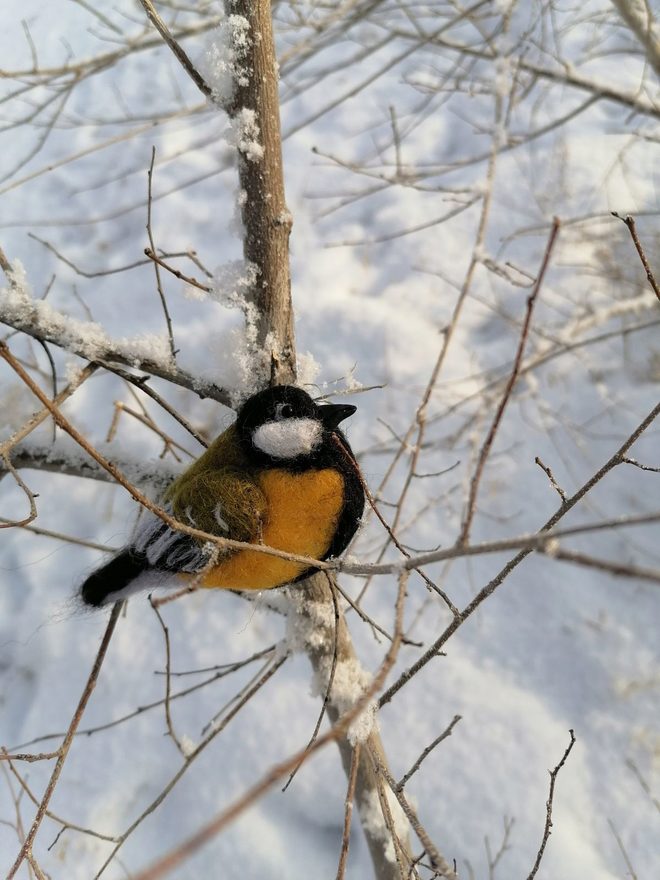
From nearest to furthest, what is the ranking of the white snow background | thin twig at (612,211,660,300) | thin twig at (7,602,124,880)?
1. thin twig at (612,211,660,300)
2. thin twig at (7,602,124,880)
3. the white snow background

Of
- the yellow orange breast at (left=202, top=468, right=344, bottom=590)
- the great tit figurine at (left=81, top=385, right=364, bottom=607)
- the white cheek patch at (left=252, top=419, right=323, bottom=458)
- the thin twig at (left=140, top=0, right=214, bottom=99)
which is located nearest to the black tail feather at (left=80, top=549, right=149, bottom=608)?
the great tit figurine at (left=81, top=385, right=364, bottom=607)

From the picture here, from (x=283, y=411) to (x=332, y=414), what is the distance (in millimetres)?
58

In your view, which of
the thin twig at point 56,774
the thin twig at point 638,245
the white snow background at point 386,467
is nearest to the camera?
the thin twig at point 638,245

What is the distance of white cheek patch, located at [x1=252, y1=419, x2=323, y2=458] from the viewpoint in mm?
667

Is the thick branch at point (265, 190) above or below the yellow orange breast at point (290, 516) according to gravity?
above

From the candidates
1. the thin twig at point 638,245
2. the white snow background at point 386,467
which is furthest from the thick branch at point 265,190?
the thin twig at point 638,245

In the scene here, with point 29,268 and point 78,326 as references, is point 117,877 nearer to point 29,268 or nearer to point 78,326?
point 78,326

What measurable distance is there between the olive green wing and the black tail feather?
0.27ft

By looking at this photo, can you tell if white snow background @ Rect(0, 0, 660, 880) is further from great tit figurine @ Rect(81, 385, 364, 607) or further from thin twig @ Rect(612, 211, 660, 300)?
thin twig @ Rect(612, 211, 660, 300)

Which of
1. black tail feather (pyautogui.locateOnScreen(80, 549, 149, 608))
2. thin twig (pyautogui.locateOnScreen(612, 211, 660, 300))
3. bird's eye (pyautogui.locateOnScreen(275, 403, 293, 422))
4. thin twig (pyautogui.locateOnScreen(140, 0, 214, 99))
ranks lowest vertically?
black tail feather (pyautogui.locateOnScreen(80, 549, 149, 608))

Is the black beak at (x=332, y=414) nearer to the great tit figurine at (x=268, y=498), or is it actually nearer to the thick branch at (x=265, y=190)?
the great tit figurine at (x=268, y=498)

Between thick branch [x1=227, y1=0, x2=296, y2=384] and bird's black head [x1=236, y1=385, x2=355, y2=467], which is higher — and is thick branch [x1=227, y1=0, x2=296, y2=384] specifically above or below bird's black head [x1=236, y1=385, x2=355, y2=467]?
above

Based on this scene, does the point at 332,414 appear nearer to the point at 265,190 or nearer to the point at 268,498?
the point at 268,498

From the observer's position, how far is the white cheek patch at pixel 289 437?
0.67 m
